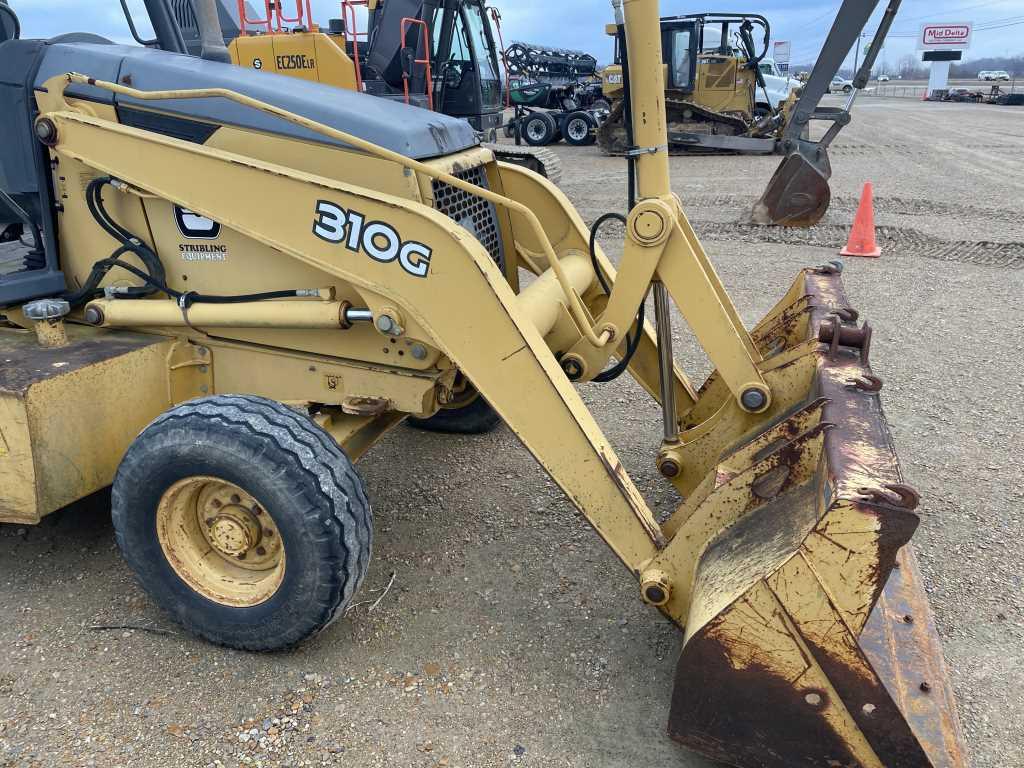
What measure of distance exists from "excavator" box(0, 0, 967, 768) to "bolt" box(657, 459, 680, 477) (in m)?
0.01

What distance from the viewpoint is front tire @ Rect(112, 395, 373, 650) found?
2.55 m

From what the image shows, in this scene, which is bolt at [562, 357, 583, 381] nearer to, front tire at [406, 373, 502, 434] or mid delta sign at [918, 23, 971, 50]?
front tire at [406, 373, 502, 434]

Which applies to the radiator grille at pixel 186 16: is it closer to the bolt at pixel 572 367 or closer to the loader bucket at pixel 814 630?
the bolt at pixel 572 367

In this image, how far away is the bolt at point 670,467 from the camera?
338 centimetres

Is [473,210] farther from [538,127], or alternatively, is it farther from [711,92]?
[538,127]

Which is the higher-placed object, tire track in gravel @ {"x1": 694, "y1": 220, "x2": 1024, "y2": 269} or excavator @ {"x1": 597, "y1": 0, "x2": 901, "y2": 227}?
excavator @ {"x1": 597, "y1": 0, "x2": 901, "y2": 227}

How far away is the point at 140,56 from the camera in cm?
319

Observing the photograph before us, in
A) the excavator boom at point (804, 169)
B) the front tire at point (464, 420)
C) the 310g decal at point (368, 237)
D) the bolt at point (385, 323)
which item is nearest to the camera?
the 310g decal at point (368, 237)

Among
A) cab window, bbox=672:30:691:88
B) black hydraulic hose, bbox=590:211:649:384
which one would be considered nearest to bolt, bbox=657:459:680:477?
black hydraulic hose, bbox=590:211:649:384

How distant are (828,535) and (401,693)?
147 cm

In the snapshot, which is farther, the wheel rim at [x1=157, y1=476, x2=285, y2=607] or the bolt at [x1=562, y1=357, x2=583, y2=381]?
the bolt at [x1=562, y1=357, x2=583, y2=381]

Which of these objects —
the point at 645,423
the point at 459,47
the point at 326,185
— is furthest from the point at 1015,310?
the point at 459,47

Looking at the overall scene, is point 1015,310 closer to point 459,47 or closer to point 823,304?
point 823,304

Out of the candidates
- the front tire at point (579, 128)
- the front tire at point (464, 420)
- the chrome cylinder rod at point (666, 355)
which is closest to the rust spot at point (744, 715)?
the chrome cylinder rod at point (666, 355)
